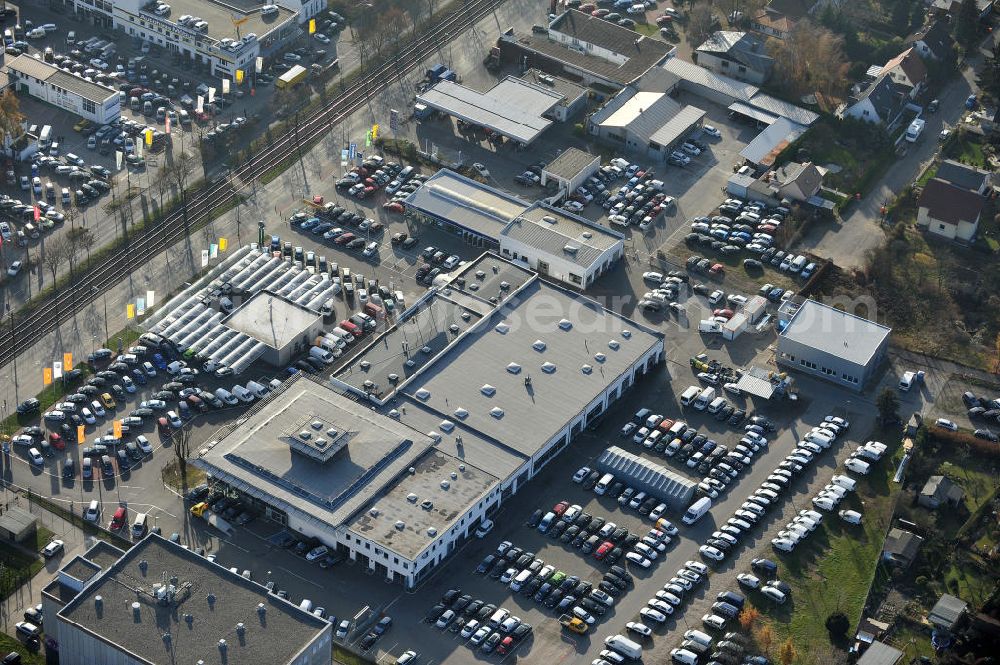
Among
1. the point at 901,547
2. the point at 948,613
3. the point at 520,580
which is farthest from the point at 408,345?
the point at 948,613

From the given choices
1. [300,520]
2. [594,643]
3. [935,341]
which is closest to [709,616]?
[594,643]

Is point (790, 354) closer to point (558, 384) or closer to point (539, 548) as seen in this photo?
point (558, 384)

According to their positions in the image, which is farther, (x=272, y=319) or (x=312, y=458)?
(x=272, y=319)

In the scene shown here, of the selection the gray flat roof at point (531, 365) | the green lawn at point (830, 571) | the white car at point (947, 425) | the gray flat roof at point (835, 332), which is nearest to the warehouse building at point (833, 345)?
the gray flat roof at point (835, 332)

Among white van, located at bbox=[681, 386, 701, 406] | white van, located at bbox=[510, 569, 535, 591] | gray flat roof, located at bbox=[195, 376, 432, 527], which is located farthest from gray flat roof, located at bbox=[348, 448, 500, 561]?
white van, located at bbox=[681, 386, 701, 406]

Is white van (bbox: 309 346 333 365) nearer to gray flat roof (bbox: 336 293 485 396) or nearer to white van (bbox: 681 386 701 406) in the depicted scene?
gray flat roof (bbox: 336 293 485 396)

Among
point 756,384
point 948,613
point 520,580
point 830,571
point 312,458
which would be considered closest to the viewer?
point 948,613

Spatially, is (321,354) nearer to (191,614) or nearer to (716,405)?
(716,405)
